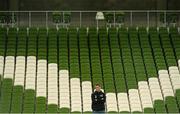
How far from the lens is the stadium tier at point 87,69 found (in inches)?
1121

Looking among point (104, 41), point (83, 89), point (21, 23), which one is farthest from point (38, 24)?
point (83, 89)

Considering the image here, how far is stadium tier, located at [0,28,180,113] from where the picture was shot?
28.5 meters

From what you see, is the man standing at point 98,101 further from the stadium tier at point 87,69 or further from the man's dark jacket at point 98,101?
the stadium tier at point 87,69

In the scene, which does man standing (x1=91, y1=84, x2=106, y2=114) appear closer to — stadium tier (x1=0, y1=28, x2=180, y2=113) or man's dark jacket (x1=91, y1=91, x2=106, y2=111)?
man's dark jacket (x1=91, y1=91, x2=106, y2=111)

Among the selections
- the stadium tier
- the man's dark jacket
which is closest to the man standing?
the man's dark jacket

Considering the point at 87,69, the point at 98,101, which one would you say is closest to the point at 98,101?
the point at 98,101

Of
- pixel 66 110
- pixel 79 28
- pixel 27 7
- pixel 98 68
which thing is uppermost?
pixel 27 7

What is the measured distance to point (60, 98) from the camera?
2895cm

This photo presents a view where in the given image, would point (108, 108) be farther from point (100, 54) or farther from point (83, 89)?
point (100, 54)

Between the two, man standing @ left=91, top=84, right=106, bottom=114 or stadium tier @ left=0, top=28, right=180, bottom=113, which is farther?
stadium tier @ left=0, top=28, right=180, bottom=113

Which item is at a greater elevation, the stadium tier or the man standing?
the stadium tier

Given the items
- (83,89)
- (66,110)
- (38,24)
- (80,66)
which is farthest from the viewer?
(38,24)

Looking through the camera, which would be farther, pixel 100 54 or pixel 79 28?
pixel 79 28

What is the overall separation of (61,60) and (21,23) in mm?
6284
